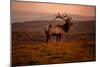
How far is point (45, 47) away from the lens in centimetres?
241

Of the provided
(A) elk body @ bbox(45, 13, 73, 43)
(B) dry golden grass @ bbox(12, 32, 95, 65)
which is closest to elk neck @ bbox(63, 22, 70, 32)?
(A) elk body @ bbox(45, 13, 73, 43)

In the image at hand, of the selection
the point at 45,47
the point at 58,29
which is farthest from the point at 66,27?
the point at 45,47

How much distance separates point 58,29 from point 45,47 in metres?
0.30

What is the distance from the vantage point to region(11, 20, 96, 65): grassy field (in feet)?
7.48

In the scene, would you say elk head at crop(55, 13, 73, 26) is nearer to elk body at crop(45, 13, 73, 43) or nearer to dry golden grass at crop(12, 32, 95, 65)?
elk body at crop(45, 13, 73, 43)

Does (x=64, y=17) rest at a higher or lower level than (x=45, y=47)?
higher

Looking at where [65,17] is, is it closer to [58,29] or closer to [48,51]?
[58,29]

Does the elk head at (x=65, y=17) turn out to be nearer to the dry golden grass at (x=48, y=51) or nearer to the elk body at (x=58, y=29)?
the elk body at (x=58, y=29)

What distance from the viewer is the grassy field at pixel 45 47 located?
2.28 metres

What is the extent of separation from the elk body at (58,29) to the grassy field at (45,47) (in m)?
0.06

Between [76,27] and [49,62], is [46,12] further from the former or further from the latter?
[49,62]

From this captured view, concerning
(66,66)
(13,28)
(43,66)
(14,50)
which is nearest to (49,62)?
(43,66)
